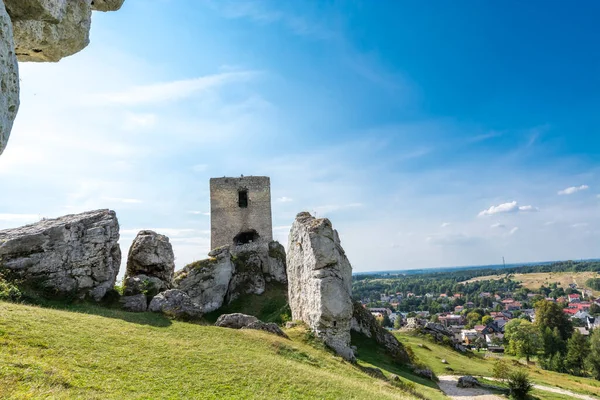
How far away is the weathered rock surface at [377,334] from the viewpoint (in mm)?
23297

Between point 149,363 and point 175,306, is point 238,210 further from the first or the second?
point 149,363

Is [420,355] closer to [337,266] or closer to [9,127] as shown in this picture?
[337,266]

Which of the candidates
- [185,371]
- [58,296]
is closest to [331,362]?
[185,371]

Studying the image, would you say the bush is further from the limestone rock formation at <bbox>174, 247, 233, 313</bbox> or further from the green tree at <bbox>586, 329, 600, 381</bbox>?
the green tree at <bbox>586, 329, 600, 381</bbox>

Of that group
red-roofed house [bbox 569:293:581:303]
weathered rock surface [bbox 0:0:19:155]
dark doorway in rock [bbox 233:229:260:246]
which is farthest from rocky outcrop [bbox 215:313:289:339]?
red-roofed house [bbox 569:293:581:303]

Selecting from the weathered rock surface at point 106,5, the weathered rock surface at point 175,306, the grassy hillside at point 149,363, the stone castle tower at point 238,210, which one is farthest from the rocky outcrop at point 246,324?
the stone castle tower at point 238,210

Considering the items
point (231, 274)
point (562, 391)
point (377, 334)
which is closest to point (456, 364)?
point (562, 391)

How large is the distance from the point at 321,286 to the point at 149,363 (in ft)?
31.1

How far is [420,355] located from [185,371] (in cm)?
2387

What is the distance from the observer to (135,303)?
17641mm

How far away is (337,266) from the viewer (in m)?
19.2

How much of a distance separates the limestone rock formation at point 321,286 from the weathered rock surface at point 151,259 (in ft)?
23.7

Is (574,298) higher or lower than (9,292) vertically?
lower

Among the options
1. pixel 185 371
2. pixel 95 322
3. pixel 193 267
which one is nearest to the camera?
pixel 185 371
